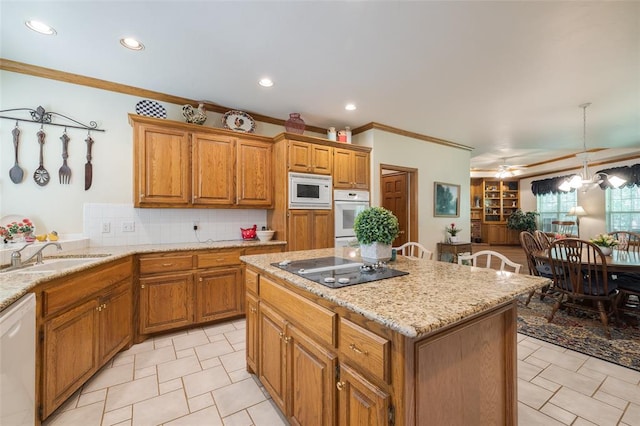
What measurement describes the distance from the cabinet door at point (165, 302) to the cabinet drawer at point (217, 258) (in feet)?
0.58

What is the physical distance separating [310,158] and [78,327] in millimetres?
2740

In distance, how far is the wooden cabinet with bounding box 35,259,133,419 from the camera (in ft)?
5.14

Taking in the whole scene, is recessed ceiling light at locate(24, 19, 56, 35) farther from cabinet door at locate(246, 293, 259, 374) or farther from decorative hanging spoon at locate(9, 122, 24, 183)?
cabinet door at locate(246, 293, 259, 374)

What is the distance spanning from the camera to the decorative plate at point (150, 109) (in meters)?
2.95

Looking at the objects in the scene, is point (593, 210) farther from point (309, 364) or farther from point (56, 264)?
point (56, 264)

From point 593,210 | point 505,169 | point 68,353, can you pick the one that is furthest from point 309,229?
point 593,210

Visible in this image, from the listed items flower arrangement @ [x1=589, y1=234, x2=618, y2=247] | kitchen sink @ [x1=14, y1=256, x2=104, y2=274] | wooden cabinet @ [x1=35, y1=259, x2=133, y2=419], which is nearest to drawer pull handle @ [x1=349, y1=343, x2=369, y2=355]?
wooden cabinet @ [x1=35, y1=259, x2=133, y2=419]

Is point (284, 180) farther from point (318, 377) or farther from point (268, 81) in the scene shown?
point (318, 377)

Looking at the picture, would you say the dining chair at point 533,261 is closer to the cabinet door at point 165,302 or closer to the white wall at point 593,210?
the cabinet door at point 165,302

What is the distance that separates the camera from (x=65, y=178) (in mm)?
2727

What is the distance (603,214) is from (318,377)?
30.1 feet

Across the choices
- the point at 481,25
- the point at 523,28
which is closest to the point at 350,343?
the point at 481,25

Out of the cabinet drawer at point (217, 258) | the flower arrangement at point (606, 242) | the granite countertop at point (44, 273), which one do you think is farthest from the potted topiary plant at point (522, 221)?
the granite countertop at point (44, 273)

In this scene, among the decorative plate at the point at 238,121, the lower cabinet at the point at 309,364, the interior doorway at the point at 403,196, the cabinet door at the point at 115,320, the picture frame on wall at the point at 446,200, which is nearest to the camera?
the lower cabinet at the point at 309,364
